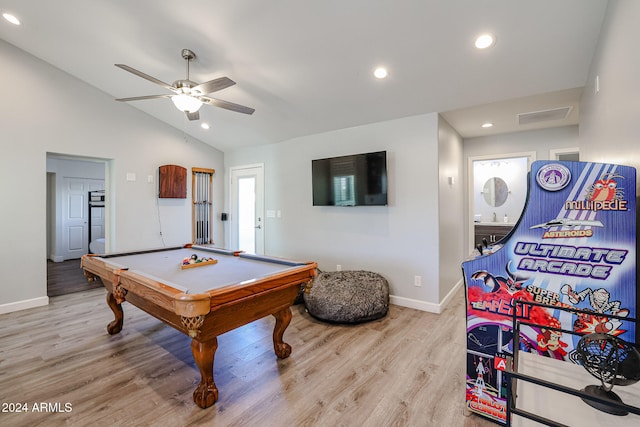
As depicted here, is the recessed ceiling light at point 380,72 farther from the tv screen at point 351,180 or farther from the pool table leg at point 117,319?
the pool table leg at point 117,319

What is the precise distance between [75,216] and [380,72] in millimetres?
7987

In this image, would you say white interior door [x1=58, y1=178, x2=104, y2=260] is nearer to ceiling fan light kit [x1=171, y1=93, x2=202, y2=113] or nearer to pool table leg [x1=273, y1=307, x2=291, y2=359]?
ceiling fan light kit [x1=171, y1=93, x2=202, y2=113]

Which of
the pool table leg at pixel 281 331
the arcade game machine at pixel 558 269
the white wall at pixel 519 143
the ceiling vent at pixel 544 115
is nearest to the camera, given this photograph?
the arcade game machine at pixel 558 269

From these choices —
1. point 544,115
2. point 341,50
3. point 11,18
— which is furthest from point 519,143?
point 11,18

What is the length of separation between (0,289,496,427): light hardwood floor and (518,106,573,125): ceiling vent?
2684 millimetres

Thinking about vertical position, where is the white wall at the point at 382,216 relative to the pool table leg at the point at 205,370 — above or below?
above

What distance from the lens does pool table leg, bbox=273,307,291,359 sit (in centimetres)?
242

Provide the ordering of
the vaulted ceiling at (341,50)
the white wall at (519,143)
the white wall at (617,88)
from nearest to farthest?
the white wall at (617,88), the vaulted ceiling at (341,50), the white wall at (519,143)

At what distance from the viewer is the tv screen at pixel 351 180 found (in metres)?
3.71

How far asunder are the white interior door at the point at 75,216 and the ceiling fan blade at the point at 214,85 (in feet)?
21.5

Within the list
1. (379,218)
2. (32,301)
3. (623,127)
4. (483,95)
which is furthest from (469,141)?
(32,301)

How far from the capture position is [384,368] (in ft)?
7.66

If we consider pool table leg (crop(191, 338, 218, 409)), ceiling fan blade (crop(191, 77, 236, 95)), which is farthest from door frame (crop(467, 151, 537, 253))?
pool table leg (crop(191, 338, 218, 409))

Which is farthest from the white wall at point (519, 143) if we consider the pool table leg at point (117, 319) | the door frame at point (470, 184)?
the pool table leg at point (117, 319)
